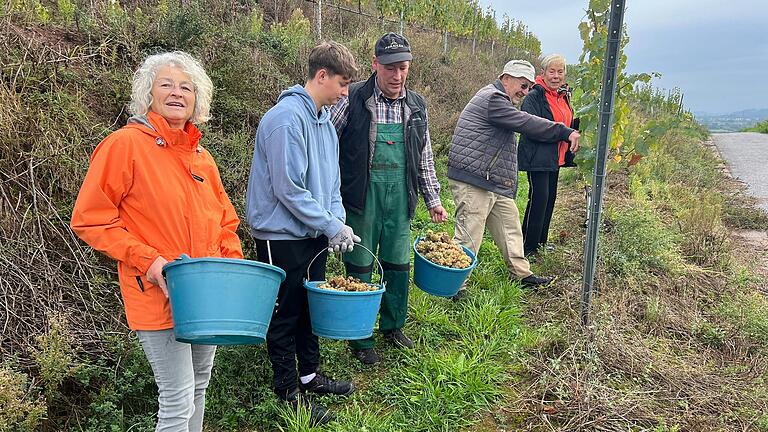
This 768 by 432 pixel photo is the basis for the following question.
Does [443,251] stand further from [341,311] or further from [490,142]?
[490,142]

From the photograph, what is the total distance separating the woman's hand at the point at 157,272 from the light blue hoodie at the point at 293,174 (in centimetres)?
77

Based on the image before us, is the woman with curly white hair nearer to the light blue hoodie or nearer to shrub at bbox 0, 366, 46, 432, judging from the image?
the light blue hoodie

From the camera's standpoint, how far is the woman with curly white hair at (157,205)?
192 centimetres

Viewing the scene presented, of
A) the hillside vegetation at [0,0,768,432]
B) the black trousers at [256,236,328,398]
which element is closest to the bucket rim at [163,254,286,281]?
the black trousers at [256,236,328,398]

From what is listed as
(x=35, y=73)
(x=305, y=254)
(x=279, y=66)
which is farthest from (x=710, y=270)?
(x=35, y=73)

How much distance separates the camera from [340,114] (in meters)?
3.34

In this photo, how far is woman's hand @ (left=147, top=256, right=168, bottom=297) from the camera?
6.40ft

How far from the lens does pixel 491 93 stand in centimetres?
436

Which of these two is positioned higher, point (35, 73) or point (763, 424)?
point (35, 73)

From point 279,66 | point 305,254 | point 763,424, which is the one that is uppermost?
point 279,66

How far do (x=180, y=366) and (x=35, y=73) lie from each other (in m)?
2.87

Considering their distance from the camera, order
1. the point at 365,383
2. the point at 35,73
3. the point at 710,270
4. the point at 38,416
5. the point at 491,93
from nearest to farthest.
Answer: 1. the point at 38,416
2. the point at 365,383
3. the point at 35,73
4. the point at 491,93
5. the point at 710,270

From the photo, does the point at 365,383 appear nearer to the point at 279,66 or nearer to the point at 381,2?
the point at 279,66

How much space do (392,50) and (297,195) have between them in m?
1.16
